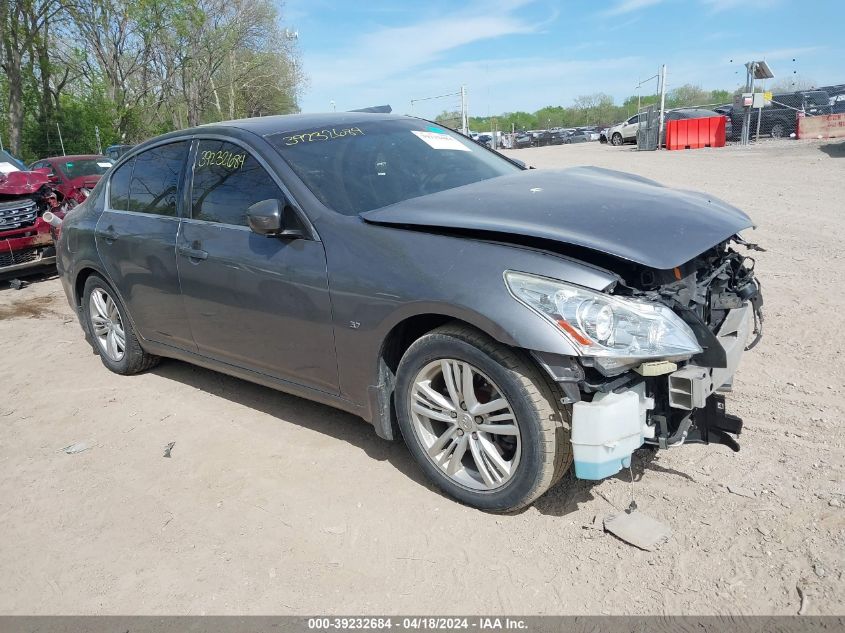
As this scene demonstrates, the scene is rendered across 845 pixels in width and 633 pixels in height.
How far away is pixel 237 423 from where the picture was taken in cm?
426

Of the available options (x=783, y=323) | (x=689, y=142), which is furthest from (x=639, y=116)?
(x=783, y=323)

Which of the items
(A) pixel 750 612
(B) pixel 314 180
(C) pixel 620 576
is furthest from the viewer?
(B) pixel 314 180

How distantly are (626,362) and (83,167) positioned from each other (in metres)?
14.9

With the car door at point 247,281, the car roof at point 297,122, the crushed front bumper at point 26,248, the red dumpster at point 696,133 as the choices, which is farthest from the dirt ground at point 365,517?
the red dumpster at point 696,133

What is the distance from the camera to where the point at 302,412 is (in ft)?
14.2

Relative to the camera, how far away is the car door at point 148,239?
4.31 meters

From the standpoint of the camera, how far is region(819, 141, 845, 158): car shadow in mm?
17516

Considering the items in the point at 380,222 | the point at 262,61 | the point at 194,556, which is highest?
the point at 262,61

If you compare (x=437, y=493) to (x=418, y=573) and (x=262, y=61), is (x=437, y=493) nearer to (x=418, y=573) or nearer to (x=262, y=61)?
(x=418, y=573)

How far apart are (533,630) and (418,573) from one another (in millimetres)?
540

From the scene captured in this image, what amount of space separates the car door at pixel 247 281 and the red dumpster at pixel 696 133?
24.7m

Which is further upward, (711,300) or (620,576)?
(711,300)

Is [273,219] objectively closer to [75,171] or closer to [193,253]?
[193,253]

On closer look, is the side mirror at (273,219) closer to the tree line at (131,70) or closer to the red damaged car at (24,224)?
the red damaged car at (24,224)
